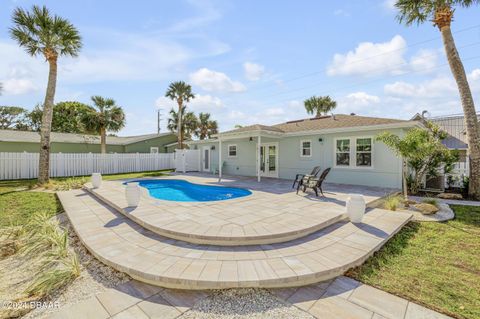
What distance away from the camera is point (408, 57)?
1341cm

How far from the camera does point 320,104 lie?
86.2 feet

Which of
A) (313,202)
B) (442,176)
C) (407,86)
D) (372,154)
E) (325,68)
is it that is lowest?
(313,202)

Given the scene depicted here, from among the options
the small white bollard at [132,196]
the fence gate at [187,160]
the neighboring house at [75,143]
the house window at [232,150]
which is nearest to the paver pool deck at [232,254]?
the small white bollard at [132,196]

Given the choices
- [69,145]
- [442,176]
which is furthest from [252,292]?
[69,145]

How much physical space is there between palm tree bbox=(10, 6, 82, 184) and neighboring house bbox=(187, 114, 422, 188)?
9499 millimetres

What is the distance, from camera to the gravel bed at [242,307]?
8.69 ft

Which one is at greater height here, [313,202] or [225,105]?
[225,105]

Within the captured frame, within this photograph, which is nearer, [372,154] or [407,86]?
[372,154]

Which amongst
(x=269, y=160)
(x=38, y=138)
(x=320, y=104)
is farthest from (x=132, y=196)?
(x=320, y=104)

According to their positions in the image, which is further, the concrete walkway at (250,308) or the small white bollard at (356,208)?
the small white bollard at (356,208)

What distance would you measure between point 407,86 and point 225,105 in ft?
53.0

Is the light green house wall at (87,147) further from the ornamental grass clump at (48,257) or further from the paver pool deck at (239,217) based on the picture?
the ornamental grass clump at (48,257)

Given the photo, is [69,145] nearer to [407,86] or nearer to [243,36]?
[243,36]

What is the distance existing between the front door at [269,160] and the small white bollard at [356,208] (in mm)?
8616
